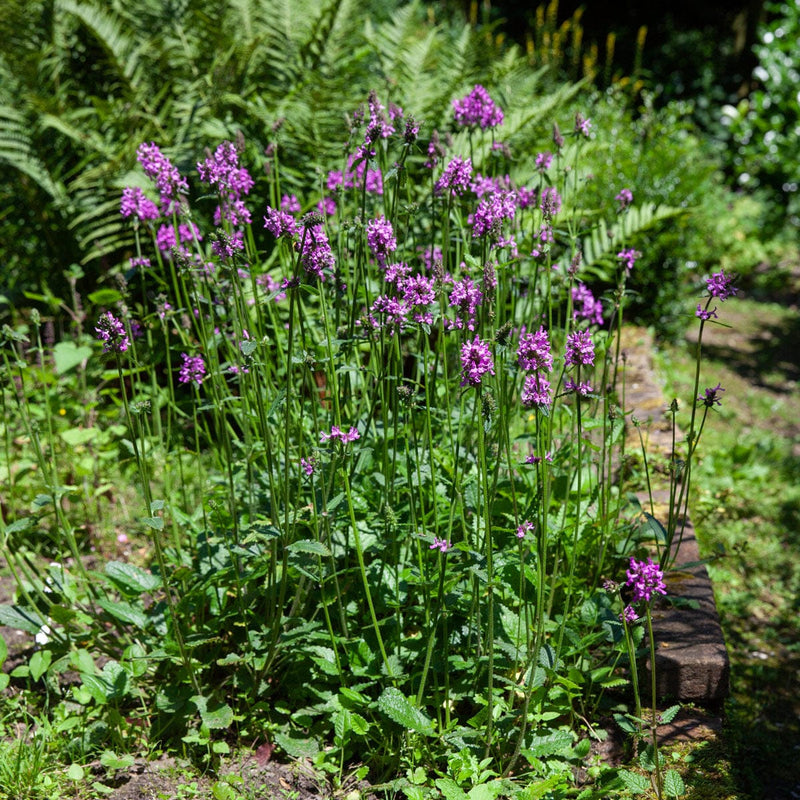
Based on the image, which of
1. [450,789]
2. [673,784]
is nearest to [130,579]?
[450,789]

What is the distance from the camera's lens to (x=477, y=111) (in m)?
2.26

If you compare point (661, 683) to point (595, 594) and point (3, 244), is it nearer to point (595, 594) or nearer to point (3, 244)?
point (595, 594)

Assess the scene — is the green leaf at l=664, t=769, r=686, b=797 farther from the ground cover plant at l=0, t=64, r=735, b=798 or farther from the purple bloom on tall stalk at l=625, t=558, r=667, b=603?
the purple bloom on tall stalk at l=625, t=558, r=667, b=603

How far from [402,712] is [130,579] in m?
0.85

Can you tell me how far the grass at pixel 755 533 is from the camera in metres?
2.34

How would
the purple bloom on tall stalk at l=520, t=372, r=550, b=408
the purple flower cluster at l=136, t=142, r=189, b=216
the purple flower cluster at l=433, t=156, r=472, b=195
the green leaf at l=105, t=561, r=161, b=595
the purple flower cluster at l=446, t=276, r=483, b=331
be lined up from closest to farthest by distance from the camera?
the purple bloom on tall stalk at l=520, t=372, r=550, b=408 < the purple flower cluster at l=446, t=276, r=483, b=331 < the purple flower cluster at l=433, t=156, r=472, b=195 < the purple flower cluster at l=136, t=142, r=189, b=216 < the green leaf at l=105, t=561, r=161, b=595

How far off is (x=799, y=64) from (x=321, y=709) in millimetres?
6819

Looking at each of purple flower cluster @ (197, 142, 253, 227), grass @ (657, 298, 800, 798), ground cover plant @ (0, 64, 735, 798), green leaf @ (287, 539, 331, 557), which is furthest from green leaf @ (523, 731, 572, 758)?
purple flower cluster @ (197, 142, 253, 227)

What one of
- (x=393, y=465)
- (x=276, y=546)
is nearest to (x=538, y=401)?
(x=393, y=465)

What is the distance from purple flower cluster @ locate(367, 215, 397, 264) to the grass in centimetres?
152

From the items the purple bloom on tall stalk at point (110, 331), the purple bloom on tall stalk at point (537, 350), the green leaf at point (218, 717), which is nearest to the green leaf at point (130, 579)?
the green leaf at point (218, 717)

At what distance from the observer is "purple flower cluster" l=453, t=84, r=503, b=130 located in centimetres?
224

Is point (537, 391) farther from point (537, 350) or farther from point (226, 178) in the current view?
point (226, 178)

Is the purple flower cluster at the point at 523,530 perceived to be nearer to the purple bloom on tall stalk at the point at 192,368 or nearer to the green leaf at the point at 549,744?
the green leaf at the point at 549,744
